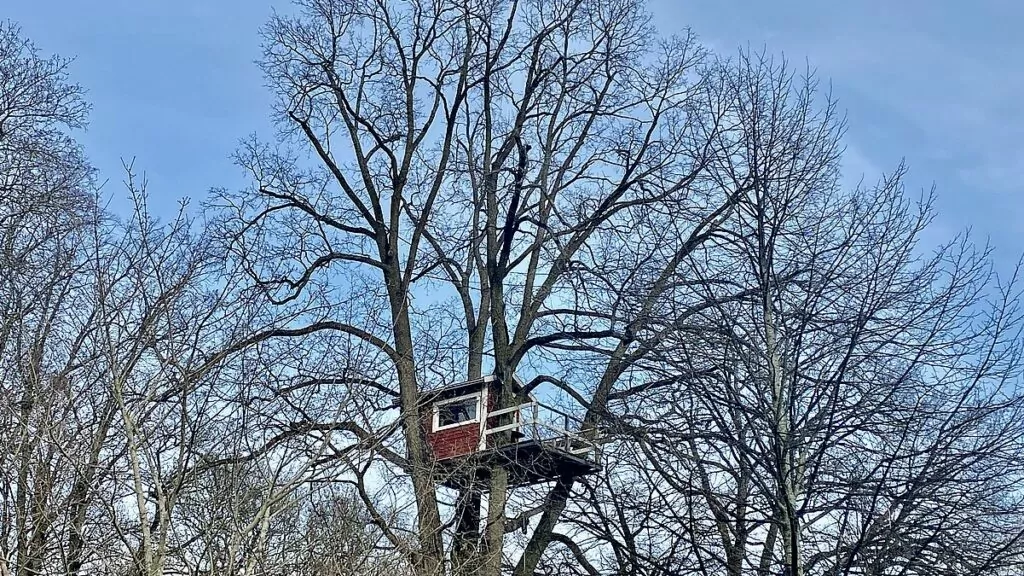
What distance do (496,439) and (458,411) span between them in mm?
1131

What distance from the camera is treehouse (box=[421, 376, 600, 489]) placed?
1459 cm

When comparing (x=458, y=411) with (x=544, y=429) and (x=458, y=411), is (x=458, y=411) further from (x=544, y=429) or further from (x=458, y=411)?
(x=544, y=429)

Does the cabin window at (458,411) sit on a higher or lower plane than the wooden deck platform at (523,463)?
higher

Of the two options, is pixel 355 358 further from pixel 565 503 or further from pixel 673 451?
pixel 565 503

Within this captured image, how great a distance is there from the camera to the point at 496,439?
1534 centimetres

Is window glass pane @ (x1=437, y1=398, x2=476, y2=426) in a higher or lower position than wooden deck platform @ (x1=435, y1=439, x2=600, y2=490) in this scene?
higher

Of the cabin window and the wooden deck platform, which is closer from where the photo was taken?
the wooden deck platform

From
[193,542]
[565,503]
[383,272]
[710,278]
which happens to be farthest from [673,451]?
[383,272]

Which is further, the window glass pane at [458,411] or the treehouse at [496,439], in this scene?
the window glass pane at [458,411]

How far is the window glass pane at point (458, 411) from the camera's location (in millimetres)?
16031

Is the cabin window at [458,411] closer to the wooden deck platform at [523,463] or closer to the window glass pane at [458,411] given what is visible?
the window glass pane at [458,411]

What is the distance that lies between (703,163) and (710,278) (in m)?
1.06

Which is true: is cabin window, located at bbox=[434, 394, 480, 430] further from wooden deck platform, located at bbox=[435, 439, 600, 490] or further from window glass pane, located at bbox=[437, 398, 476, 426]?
wooden deck platform, located at bbox=[435, 439, 600, 490]

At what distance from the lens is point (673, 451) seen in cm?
950
